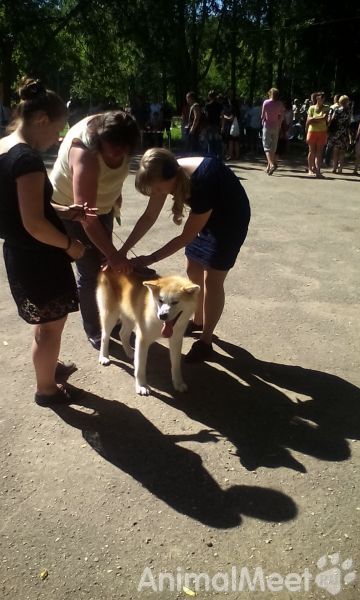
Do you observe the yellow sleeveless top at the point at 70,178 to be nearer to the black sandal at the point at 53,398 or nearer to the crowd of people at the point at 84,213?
the crowd of people at the point at 84,213

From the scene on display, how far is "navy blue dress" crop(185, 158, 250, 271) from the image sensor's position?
3221 mm

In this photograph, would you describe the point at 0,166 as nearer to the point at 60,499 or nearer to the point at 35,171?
the point at 35,171

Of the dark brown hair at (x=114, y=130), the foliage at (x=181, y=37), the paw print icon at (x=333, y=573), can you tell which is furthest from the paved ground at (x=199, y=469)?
the foliage at (x=181, y=37)

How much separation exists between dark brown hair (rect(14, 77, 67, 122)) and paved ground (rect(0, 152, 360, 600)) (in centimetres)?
188

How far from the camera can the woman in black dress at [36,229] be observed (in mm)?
2320

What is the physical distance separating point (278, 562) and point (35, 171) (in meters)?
2.19

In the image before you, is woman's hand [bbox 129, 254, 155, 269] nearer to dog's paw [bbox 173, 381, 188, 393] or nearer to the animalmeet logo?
dog's paw [bbox 173, 381, 188, 393]

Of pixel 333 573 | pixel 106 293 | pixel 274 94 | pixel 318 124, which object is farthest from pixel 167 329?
pixel 274 94

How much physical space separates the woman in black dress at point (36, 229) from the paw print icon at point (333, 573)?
1.93 m

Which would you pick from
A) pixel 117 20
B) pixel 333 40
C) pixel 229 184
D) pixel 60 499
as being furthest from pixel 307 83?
pixel 60 499

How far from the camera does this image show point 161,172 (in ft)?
9.69

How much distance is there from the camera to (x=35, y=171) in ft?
7.50

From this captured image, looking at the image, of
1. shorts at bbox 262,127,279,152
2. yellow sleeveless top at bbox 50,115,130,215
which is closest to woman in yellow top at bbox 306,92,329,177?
shorts at bbox 262,127,279,152

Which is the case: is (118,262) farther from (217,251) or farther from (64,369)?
(64,369)
